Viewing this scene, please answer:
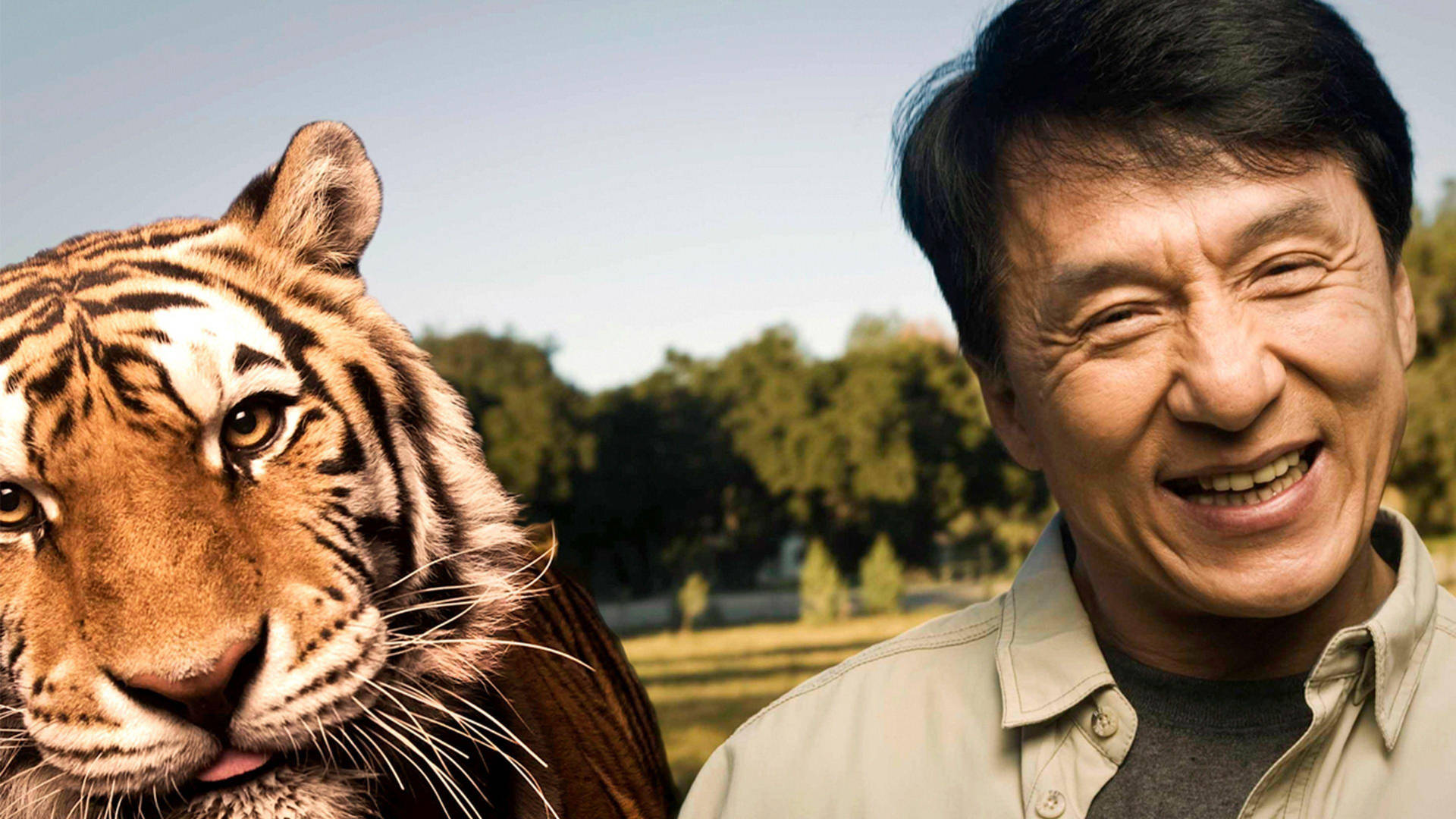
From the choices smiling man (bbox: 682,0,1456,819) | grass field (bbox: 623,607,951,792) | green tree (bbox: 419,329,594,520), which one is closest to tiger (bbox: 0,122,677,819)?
smiling man (bbox: 682,0,1456,819)

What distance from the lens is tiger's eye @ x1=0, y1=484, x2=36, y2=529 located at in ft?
4.11

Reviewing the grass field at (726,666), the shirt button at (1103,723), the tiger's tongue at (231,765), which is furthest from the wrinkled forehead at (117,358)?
the grass field at (726,666)

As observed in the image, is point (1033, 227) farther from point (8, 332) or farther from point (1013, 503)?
point (1013, 503)

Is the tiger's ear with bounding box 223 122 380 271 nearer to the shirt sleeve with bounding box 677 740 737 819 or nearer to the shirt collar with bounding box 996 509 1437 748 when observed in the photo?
the shirt sleeve with bounding box 677 740 737 819

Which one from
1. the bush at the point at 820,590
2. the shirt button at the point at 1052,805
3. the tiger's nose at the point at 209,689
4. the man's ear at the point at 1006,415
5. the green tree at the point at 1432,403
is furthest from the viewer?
the bush at the point at 820,590

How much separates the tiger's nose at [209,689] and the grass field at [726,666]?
29.5ft

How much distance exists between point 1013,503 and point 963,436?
1.73 meters

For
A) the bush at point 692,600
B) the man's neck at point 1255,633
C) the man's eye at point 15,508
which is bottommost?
the bush at point 692,600

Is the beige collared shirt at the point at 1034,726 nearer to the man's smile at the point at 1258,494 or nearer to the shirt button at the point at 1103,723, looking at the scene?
the shirt button at the point at 1103,723

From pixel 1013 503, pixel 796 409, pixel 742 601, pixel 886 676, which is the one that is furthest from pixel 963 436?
pixel 886 676

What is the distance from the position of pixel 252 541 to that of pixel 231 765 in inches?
9.7

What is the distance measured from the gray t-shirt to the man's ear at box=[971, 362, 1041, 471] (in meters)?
0.39

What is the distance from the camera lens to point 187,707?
4.10ft

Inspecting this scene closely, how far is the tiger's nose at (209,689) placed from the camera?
4.03 feet
